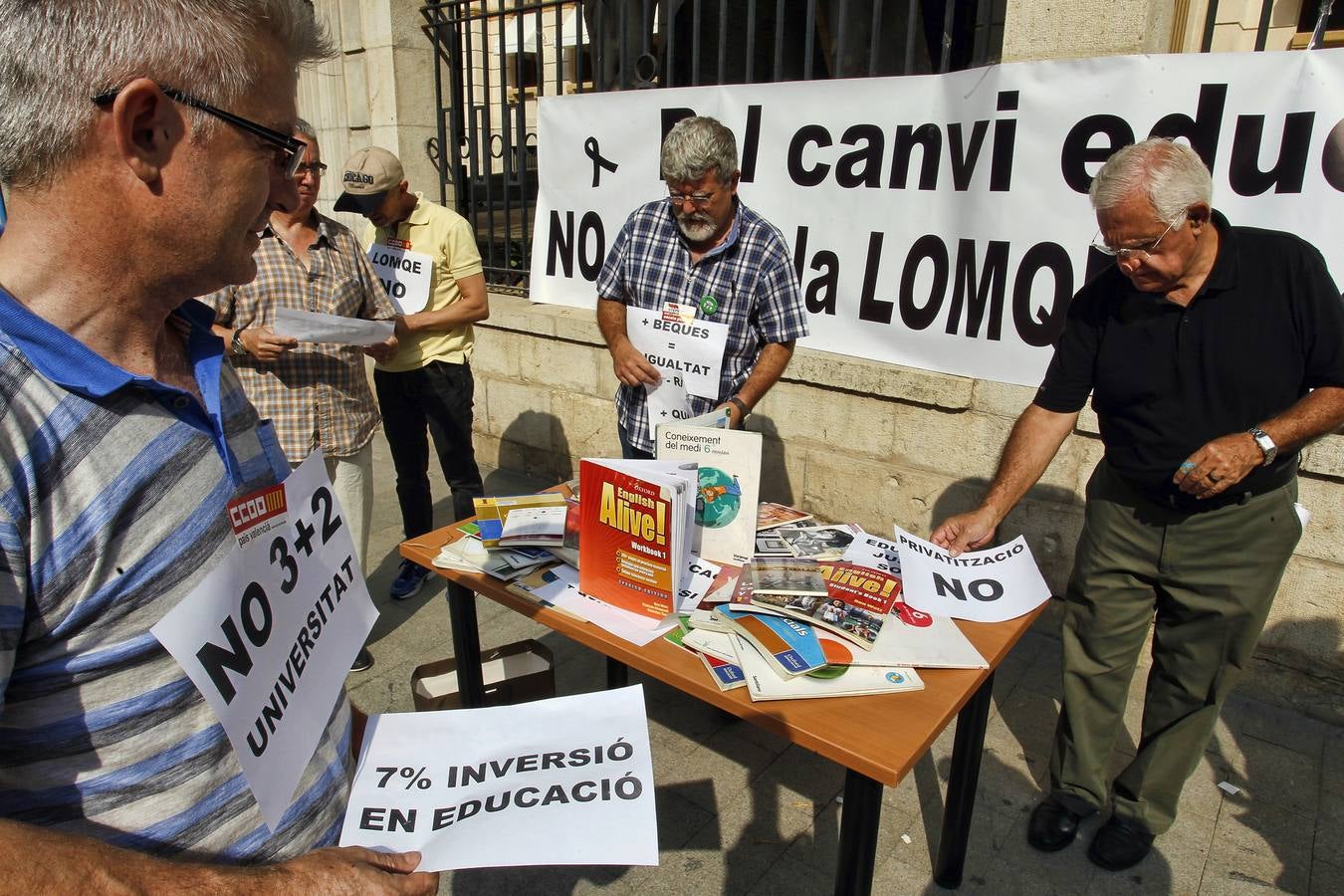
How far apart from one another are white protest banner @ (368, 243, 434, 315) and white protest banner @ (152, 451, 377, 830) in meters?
2.53

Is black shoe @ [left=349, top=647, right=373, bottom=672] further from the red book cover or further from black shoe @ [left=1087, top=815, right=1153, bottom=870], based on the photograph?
black shoe @ [left=1087, top=815, right=1153, bottom=870]

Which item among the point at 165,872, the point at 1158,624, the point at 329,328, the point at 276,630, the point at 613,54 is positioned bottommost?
the point at 1158,624

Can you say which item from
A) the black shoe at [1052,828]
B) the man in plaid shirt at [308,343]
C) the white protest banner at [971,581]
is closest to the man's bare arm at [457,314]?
the man in plaid shirt at [308,343]

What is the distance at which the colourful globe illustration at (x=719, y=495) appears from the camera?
231 centimetres

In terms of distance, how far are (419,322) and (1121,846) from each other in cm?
327

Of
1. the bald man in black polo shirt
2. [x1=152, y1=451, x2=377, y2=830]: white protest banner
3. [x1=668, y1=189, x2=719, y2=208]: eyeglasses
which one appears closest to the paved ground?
the bald man in black polo shirt

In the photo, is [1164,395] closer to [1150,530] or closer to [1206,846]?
[1150,530]

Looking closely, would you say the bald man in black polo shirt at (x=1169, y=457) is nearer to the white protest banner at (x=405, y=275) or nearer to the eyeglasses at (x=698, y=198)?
the eyeglasses at (x=698, y=198)

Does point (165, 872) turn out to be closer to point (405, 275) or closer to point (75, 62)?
point (75, 62)

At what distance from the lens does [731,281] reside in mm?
3000

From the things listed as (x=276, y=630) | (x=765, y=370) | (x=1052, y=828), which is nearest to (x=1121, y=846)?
(x=1052, y=828)

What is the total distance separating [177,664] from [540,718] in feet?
2.02

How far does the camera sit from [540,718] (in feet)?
4.66

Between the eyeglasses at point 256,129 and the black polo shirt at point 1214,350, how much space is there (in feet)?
6.92
